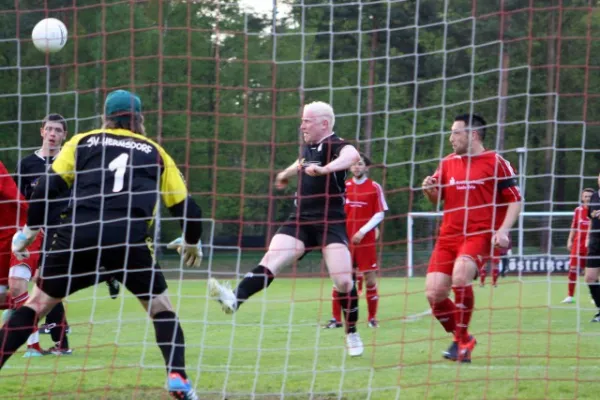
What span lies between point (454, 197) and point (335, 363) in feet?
5.45

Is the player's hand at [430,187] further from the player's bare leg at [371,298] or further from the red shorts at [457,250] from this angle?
the player's bare leg at [371,298]

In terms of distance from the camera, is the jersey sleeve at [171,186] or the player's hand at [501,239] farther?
the player's hand at [501,239]

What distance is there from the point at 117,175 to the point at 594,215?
26.3ft

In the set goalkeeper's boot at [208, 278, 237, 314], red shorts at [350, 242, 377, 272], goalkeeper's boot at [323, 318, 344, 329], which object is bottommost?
goalkeeper's boot at [323, 318, 344, 329]

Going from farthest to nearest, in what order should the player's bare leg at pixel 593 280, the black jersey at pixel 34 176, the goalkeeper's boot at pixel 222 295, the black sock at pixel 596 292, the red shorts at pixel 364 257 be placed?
the black sock at pixel 596 292
the player's bare leg at pixel 593 280
the red shorts at pixel 364 257
the black jersey at pixel 34 176
the goalkeeper's boot at pixel 222 295

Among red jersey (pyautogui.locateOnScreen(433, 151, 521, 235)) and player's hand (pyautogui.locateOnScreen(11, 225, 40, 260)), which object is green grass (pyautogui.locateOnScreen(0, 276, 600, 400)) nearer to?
red jersey (pyautogui.locateOnScreen(433, 151, 521, 235))

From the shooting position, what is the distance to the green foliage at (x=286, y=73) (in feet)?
23.7

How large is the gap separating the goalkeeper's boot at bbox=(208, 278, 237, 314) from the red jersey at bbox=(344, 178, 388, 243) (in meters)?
4.43

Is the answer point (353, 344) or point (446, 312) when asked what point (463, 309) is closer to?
point (446, 312)

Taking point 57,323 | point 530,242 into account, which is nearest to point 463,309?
point 57,323

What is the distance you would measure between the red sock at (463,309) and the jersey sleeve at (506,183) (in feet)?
2.59

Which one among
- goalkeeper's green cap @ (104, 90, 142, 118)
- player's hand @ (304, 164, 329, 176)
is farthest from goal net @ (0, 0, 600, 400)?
goalkeeper's green cap @ (104, 90, 142, 118)

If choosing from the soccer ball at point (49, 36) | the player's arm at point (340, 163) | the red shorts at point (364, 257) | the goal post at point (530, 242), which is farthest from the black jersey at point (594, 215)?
the goal post at point (530, 242)

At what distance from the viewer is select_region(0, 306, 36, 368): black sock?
555cm
